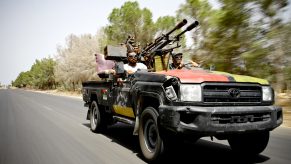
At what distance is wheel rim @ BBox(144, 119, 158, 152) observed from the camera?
15.9 feet

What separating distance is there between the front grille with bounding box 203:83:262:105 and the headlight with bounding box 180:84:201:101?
9cm

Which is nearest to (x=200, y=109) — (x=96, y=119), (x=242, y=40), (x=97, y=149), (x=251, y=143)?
(x=251, y=143)

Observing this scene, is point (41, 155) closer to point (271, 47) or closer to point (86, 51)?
point (271, 47)

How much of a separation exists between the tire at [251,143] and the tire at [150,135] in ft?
4.00

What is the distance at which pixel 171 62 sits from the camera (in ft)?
20.9

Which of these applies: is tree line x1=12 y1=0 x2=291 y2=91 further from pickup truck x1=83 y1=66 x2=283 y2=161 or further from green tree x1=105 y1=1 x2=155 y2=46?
green tree x1=105 y1=1 x2=155 y2=46

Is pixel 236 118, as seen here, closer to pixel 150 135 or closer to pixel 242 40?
pixel 150 135

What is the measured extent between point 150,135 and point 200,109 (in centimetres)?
117

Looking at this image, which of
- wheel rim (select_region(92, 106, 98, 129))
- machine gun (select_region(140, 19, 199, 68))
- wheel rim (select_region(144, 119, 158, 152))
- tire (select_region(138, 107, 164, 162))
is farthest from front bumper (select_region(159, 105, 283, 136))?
wheel rim (select_region(92, 106, 98, 129))

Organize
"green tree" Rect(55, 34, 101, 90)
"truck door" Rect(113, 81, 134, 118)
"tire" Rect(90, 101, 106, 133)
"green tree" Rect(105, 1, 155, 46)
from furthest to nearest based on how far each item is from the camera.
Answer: "green tree" Rect(55, 34, 101, 90), "green tree" Rect(105, 1, 155, 46), "tire" Rect(90, 101, 106, 133), "truck door" Rect(113, 81, 134, 118)

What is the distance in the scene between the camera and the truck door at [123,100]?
583 cm

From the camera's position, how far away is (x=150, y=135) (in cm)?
494

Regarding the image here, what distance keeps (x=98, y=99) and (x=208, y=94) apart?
13.3 ft

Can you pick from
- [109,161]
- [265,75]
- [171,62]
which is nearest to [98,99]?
[171,62]
